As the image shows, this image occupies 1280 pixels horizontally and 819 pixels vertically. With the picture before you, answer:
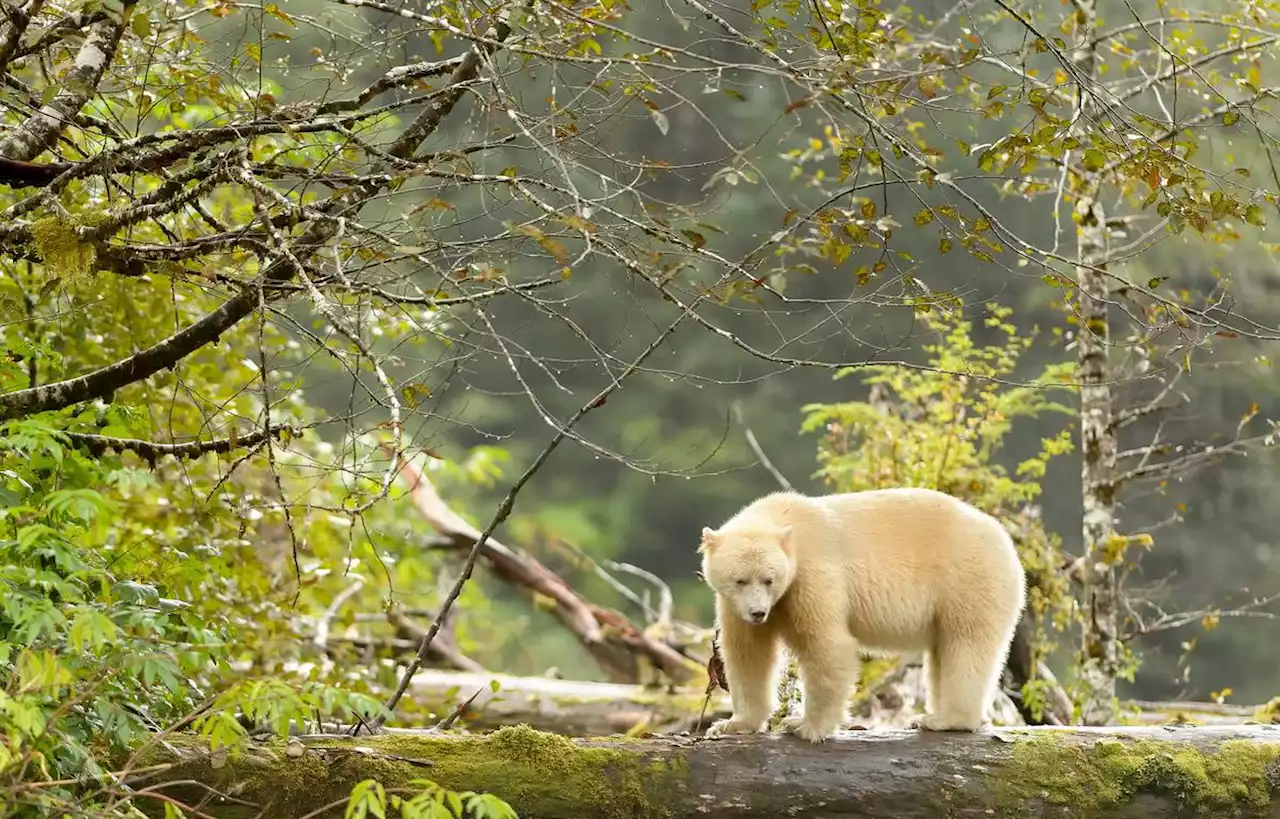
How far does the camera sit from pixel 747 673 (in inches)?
153

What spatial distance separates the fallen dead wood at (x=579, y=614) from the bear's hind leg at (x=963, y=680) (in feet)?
11.5

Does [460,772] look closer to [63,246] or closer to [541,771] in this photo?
[541,771]

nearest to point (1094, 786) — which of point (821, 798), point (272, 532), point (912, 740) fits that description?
point (912, 740)

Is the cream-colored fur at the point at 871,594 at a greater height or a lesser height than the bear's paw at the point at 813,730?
greater

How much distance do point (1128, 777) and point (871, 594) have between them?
35.0 inches

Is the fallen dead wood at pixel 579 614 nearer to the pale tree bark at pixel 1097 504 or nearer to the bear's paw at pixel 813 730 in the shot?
the pale tree bark at pixel 1097 504

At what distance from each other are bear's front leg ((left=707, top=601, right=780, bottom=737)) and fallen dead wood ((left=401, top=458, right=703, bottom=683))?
339cm

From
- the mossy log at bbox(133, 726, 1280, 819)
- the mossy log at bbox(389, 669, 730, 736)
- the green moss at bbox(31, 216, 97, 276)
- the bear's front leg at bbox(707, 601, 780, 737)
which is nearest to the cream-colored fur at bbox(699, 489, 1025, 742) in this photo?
the bear's front leg at bbox(707, 601, 780, 737)

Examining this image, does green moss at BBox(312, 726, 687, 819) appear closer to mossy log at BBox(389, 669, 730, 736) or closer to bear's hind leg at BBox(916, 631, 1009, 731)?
bear's hind leg at BBox(916, 631, 1009, 731)

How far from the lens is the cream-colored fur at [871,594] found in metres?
3.73

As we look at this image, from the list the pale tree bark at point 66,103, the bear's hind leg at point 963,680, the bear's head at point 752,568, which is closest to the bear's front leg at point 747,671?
the bear's head at point 752,568

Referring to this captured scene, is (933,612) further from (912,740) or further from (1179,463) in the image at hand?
(1179,463)

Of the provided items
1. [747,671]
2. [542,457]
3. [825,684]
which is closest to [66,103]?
[542,457]

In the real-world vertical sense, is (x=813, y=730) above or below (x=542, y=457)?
below
